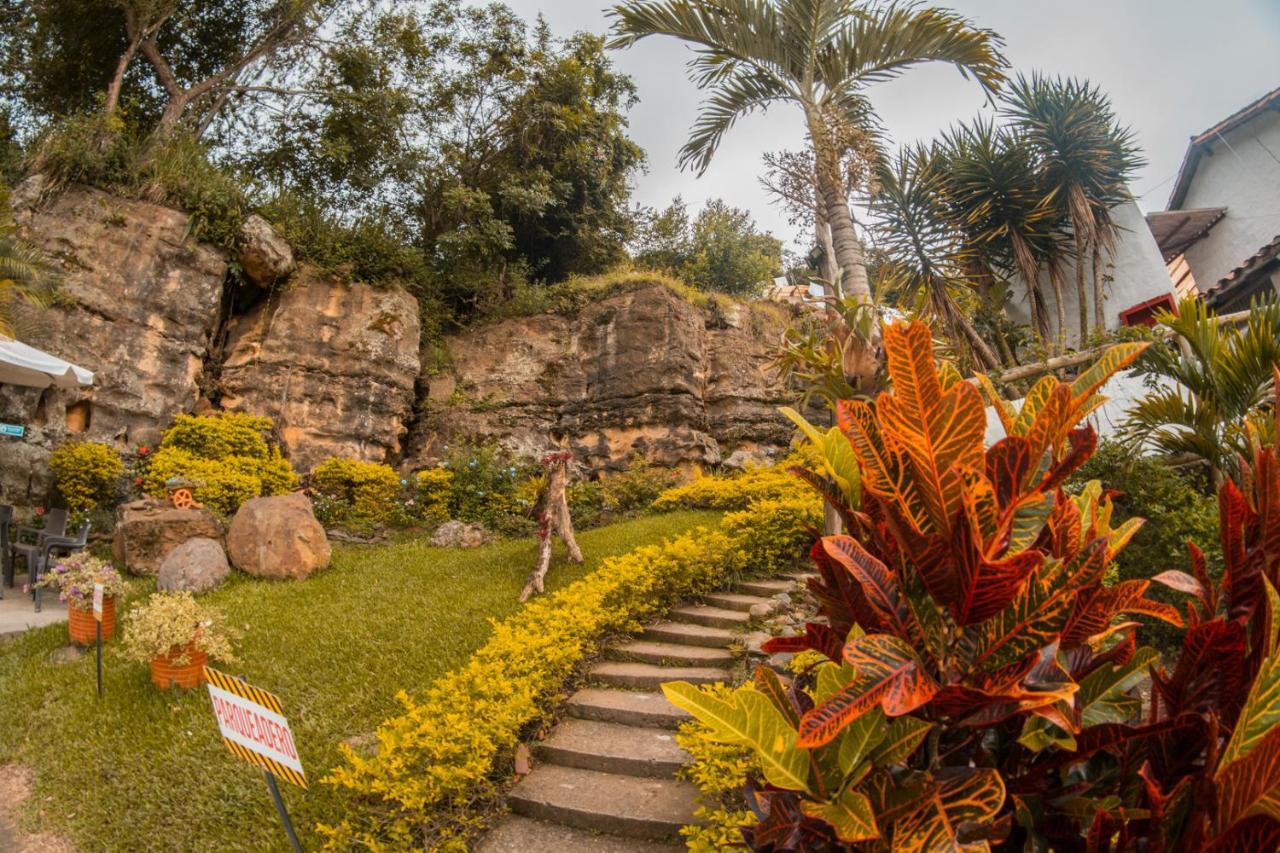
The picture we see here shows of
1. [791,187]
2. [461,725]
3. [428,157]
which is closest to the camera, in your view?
[461,725]

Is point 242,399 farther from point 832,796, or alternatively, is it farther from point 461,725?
point 832,796

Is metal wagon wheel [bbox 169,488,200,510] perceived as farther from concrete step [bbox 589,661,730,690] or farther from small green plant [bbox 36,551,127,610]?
concrete step [bbox 589,661,730,690]

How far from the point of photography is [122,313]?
10836 millimetres

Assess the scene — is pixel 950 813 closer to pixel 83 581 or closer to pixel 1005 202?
pixel 83 581

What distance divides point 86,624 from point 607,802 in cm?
539

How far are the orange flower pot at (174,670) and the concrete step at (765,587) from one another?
486cm

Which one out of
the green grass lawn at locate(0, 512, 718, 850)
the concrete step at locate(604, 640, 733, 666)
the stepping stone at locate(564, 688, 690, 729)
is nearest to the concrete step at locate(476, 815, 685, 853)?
the green grass lawn at locate(0, 512, 718, 850)

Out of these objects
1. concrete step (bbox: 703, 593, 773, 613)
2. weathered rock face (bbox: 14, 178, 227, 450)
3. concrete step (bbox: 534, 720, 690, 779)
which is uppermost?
weathered rock face (bbox: 14, 178, 227, 450)

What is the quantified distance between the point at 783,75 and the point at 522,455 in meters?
8.12

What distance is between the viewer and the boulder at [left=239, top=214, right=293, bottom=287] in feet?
39.9

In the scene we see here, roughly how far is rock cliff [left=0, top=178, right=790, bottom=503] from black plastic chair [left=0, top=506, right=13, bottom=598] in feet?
3.60

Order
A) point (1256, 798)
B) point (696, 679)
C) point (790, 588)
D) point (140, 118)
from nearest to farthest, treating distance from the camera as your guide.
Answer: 1. point (1256, 798)
2. point (696, 679)
3. point (790, 588)
4. point (140, 118)

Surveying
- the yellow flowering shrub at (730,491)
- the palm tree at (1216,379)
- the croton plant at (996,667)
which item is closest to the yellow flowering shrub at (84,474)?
the yellow flowering shrub at (730,491)

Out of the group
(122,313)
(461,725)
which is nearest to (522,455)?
(122,313)
